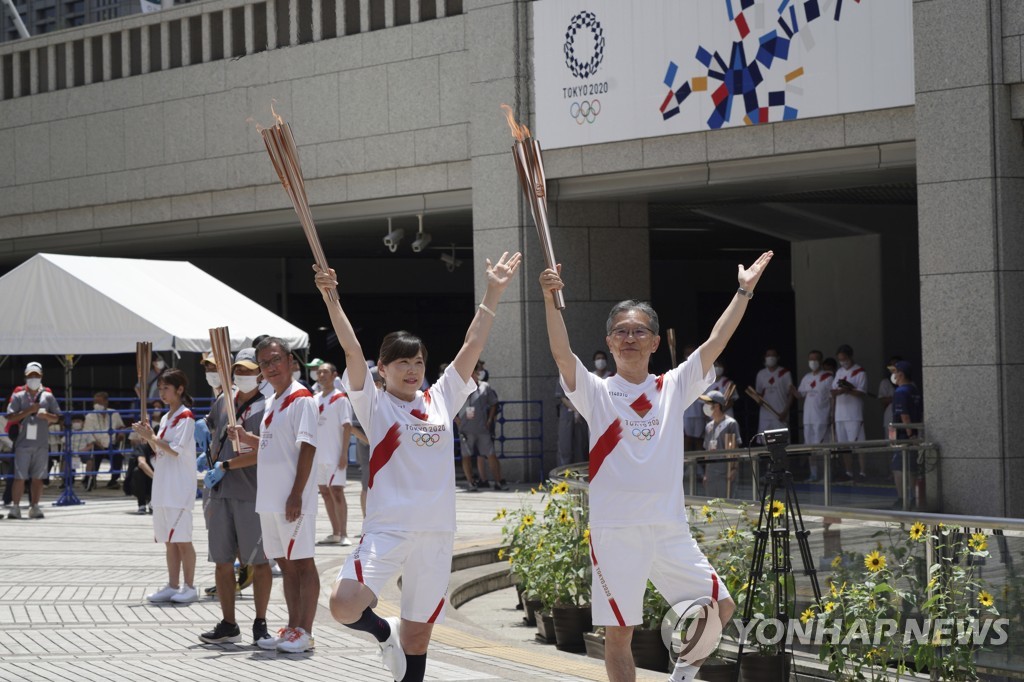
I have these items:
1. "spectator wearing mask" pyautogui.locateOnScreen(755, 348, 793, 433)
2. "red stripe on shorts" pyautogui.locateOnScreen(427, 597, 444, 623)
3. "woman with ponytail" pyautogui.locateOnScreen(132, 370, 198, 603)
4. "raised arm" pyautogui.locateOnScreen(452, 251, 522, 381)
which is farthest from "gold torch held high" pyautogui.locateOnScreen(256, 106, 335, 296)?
"spectator wearing mask" pyautogui.locateOnScreen(755, 348, 793, 433)

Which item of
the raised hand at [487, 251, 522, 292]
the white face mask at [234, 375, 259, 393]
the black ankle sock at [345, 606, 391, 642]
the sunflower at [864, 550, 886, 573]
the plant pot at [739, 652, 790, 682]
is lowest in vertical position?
the plant pot at [739, 652, 790, 682]

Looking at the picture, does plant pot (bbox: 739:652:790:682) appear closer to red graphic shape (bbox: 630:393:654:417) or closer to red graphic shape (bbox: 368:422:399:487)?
red graphic shape (bbox: 630:393:654:417)

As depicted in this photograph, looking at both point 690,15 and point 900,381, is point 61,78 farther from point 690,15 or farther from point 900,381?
point 900,381

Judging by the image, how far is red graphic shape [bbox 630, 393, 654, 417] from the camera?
683 centimetres

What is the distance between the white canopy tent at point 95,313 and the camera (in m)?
21.6

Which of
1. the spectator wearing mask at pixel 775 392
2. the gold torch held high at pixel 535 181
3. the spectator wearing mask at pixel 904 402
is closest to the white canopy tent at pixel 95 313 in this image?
the spectator wearing mask at pixel 775 392

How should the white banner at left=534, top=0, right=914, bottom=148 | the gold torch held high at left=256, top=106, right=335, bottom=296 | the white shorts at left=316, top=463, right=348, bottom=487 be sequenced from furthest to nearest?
the white banner at left=534, top=0, right=914, bottom=148 → the white shorts at left=316, top=463, right=348, bottom=487 → the gold torch held high at left=256, top=106, right=335, bottom=296

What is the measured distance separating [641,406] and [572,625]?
4113 mm

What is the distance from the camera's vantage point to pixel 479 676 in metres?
8.55

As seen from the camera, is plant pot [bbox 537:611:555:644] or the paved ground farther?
plant pot [bbox 537:611:555:644]

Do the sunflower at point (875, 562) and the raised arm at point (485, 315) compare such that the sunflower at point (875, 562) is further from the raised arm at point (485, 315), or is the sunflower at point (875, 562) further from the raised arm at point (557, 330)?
the raised arm at point (485, 315)

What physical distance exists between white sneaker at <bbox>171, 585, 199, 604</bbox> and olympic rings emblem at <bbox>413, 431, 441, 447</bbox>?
530 centimetres

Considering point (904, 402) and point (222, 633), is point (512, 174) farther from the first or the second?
point (222, 633)

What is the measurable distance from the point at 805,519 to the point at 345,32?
1938cm
